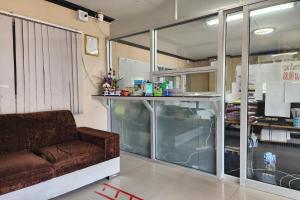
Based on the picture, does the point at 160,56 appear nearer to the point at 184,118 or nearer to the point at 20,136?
the point at 184,118

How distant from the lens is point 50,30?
2939 millimetres

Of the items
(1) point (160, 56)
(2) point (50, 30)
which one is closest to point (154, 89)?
(1) point (160, 56)

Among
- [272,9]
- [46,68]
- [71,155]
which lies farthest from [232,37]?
[46,68]

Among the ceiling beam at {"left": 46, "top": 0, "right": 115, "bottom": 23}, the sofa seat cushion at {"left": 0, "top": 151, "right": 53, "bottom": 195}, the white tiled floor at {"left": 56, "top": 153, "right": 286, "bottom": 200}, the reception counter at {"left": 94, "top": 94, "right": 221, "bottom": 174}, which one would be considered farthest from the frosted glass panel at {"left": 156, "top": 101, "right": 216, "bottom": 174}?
the ceiling beam at {"left": 46, "top": 0, "right": 115, "bottom": 23}

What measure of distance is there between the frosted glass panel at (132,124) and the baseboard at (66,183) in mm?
829

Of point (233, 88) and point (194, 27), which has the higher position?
point (194, 27)

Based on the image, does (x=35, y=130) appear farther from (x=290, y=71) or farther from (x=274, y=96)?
(x=290, y=71)

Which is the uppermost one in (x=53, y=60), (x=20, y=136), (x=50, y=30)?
(x=50, y=30)

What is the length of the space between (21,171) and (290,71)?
2.81m

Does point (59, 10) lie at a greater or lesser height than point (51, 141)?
greater

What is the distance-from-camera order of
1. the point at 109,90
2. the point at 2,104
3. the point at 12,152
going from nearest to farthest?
the point at 12,152 → the point at 2,104 → the point at 109,90

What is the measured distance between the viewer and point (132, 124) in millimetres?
3623

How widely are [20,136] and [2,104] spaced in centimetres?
46

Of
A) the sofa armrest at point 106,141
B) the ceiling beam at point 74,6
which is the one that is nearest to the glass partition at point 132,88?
the ceiling beam at point 74,6
